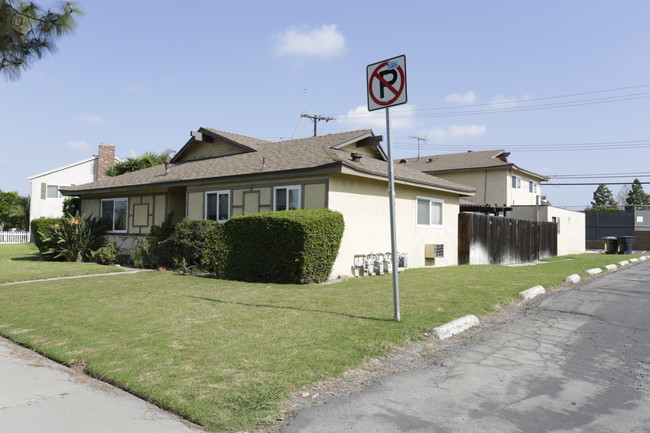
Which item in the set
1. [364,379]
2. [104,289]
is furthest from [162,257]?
[364,379]

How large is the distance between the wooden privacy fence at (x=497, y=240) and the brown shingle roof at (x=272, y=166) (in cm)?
150

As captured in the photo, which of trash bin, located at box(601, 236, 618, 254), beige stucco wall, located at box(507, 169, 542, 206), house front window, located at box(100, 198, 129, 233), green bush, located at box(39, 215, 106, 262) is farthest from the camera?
beige stucco wall, located at box(507, 169, 542, 206)

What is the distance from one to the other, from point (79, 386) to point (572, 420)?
176 inches

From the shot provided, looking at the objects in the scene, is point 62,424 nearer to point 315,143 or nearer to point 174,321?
point 174,321

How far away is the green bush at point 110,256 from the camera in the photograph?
18047mm

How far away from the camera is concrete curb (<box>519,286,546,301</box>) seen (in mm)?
9656

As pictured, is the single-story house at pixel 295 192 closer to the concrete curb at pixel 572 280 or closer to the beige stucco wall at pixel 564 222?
the concrete curb at pixel 572 280

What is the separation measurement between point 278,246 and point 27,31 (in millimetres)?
6830

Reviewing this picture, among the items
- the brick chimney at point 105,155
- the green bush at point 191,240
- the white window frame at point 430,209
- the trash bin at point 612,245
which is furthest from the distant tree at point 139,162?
the trash bin at point 612,245

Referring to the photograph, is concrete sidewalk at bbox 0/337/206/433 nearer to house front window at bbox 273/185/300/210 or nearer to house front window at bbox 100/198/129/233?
house front window at bbox 273/185/300/210

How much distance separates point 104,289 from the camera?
10.6 meters

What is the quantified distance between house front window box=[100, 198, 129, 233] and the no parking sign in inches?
638

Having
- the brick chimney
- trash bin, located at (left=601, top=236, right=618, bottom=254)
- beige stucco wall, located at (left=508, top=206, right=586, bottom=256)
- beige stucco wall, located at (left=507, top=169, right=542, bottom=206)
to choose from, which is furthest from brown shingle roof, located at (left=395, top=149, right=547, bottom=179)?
the brick chimney

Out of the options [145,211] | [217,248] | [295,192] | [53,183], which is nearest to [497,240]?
[295,192]
